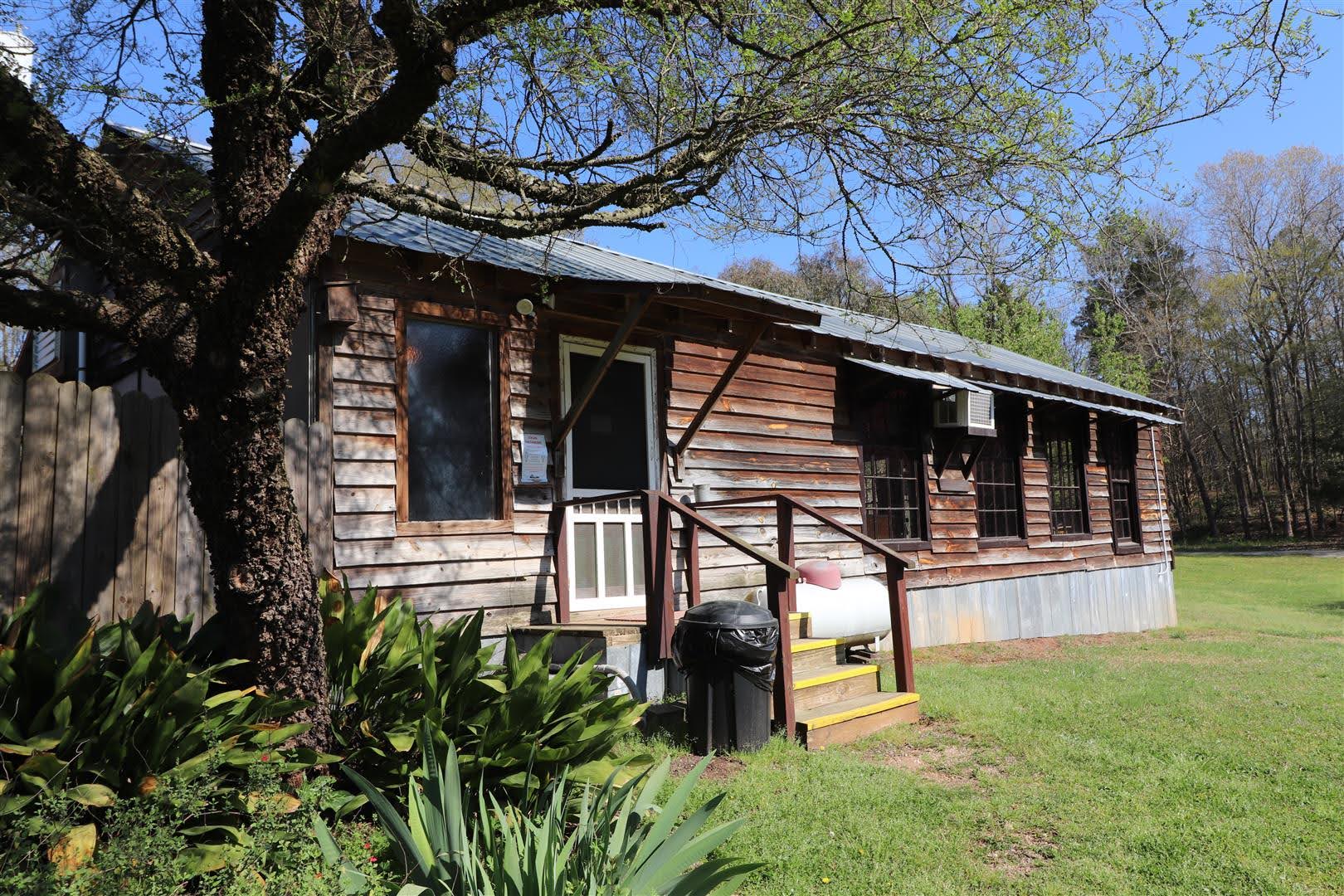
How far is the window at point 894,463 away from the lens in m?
11.2

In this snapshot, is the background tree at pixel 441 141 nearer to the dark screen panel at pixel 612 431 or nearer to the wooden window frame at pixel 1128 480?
the dark screen panel at pixel 612 431

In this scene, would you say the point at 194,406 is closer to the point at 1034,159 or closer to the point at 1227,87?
the point at 1034,159

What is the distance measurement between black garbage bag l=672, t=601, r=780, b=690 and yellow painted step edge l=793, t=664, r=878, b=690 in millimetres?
558

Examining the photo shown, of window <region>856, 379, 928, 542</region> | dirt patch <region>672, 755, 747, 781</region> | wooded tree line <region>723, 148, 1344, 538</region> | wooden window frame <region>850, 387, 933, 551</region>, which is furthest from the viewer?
wooded tree line <region>723, 148, 1344, 538</region>

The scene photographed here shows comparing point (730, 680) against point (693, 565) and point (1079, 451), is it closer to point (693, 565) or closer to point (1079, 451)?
point (693, 565)

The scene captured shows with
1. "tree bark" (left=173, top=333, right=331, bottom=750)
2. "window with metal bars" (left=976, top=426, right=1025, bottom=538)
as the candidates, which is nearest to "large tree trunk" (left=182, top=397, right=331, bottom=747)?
"tree bark" (left=173, top=333, right=331, bottom=750)

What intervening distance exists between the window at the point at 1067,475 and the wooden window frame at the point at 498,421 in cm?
1043

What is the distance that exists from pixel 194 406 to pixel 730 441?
234 inches

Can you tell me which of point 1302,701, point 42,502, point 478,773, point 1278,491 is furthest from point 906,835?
point 1278,491

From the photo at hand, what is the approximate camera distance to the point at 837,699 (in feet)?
21.7

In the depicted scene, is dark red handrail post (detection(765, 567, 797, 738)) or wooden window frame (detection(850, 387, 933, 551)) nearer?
dark red handrail post (detection(765, 567, 797, 738))

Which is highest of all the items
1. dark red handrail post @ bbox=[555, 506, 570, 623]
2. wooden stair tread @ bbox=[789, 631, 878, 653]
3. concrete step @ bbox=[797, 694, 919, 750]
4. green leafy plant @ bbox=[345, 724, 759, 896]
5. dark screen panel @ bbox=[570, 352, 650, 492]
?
dark screen panel @ bbox=[570, 352, 650, 492]

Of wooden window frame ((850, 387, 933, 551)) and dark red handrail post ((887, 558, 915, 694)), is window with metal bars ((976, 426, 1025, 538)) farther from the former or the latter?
dark red handrail post ((887, 558, 915, 694))

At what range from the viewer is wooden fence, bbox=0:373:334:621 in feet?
15.0
